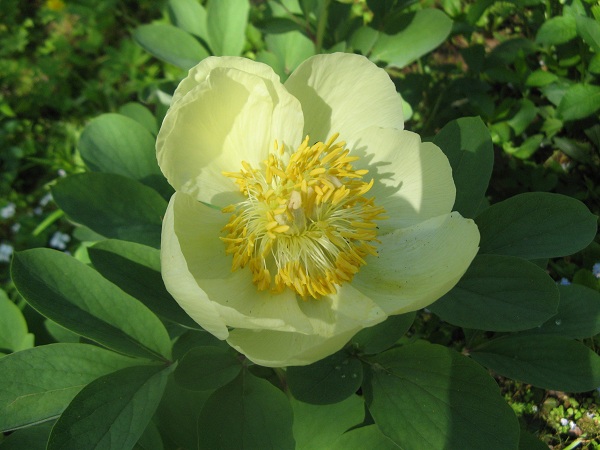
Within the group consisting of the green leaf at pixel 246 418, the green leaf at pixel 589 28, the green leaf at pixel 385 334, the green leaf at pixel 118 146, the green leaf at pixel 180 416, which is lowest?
the green leaf at pixel 180 416

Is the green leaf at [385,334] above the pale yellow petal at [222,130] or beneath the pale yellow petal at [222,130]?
beneath

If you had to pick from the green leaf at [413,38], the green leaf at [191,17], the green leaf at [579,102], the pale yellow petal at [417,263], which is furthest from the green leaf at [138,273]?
the green leaf at [579,102]

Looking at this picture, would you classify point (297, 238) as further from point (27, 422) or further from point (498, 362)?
point (27, 422)

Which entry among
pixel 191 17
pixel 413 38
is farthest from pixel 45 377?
pixel 413 38

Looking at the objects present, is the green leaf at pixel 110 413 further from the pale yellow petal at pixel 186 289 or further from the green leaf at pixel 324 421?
the green leaf at pixel 324 421

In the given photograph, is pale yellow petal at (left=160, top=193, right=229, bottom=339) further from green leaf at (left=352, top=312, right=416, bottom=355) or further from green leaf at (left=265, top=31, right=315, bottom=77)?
green leaf at (left=265, top=31, right=315, bottom=77)

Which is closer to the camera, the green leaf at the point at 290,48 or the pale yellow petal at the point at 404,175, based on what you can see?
the pale yellow petal at the point at 404,175

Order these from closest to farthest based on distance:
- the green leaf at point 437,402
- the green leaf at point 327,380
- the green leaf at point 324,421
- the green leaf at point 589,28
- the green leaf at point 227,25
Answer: the green leaf at point 437,402 < the green leaf at point 327,380 < the green leaf at point 324,421 < the green leaf at point 589,28 < the green leaf at point 227,25

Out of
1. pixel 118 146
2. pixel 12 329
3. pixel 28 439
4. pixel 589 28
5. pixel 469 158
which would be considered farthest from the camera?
pixel 589 28

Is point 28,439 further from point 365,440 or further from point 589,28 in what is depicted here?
point 589,28
